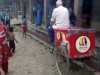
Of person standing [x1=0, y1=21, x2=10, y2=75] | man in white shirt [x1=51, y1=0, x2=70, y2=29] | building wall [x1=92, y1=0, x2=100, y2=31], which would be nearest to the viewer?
person standing [x1=0, y1=21, x2=10, y2=75]

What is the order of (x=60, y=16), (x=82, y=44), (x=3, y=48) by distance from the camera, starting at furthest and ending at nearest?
1. (x=60, y=16)
2. (x=82, y=44)
3. (x=3, y=48)

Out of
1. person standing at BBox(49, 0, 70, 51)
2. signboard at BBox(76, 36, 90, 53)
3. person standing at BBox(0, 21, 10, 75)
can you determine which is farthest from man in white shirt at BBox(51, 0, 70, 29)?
person standing at BBox(0, 21, 10, 75)

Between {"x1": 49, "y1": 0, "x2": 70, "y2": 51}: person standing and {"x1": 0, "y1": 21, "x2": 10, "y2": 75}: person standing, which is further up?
{"x1": 49, "y1": 0, "x2": 70, "y2": 51}: person standing

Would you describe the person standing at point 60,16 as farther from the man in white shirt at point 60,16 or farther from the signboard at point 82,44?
the signboard at point 82,44

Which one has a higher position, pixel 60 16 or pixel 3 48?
pixel 60 16

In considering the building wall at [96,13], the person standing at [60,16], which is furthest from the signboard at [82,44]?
the building wall at [96,13]

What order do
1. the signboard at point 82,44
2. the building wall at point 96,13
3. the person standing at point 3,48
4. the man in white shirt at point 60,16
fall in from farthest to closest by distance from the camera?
the building wall at point 96,13 < the man in white shirt at point 60,16 < the signboard at point 82,44 < the person standing at point 3,48

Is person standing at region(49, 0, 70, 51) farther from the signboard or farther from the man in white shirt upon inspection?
the signboard

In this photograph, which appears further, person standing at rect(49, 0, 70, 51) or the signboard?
person standing at rect(49, 0, 70, 51)

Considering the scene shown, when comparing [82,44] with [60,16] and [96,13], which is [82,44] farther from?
[96,13]

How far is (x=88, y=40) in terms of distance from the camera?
951 centimetres

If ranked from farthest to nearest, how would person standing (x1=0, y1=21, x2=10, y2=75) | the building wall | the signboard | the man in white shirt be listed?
the building wall → the man in white shirt → the signboard → person standing (x1=0, y1=21, x2=10, y2=75)

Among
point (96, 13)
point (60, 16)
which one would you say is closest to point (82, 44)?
point (60, 16)

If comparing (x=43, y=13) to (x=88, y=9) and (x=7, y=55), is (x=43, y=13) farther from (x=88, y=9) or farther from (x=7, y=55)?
(x=7, y=55)
